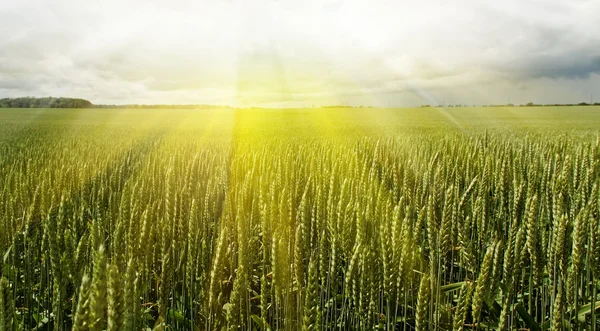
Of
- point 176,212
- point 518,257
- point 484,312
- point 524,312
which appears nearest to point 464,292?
point 518,257

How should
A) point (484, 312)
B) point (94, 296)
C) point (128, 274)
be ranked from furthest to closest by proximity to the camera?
point (484, 312)
point (128, 274)
point (94, 296)

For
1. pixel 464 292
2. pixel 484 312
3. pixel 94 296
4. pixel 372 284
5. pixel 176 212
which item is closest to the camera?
pixel 94 296

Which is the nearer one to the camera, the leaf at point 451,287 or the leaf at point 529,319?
the leaf at point 529,319

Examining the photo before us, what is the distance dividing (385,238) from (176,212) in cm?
100

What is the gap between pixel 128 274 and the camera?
958 millimetres

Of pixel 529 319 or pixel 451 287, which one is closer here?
pixel 529 319

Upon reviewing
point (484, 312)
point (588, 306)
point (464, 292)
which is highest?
point (464, 292)

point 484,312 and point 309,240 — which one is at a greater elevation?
point 309,240

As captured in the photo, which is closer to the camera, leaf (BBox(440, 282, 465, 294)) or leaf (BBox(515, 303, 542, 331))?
leaf (BBox(515, 303, 542, 331))

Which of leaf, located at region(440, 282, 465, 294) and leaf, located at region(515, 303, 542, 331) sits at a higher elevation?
leaf, located at region(440, 282, 465, 294)

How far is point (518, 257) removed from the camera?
4.91ft

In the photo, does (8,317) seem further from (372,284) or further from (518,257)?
(518,257)

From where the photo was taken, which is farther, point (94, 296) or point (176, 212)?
point (176, 212)

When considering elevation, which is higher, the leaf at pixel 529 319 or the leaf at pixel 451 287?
the leaf at pixel 451 287
